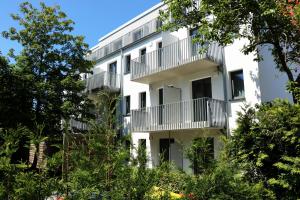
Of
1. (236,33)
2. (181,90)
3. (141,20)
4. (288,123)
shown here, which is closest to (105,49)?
(141,20)

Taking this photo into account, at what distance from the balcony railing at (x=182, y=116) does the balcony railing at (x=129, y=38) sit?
6.67m

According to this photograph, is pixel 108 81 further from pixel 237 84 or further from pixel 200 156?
pixel 200 156

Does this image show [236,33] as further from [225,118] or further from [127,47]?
[127,47]

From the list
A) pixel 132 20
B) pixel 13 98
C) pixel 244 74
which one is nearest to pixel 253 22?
pixel 244 74

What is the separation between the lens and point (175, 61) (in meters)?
17.0

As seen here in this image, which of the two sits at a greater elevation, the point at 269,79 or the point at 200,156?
the point at 269,79

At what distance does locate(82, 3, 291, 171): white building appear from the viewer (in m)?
14.6

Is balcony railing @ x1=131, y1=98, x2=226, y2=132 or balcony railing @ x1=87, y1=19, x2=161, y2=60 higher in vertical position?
balcony railing @ x1=87, y1=19, x2=161, y2=60

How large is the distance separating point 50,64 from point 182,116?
384 inches

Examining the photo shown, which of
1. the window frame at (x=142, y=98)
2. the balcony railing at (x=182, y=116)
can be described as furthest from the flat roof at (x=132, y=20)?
the balcony railing at (x=182, y=116)

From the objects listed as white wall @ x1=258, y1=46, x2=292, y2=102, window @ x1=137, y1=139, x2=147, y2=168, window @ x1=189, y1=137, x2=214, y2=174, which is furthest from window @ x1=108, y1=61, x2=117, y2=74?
window @ x1=137, y1=139, x2=147, y2=168

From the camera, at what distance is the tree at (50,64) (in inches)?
750

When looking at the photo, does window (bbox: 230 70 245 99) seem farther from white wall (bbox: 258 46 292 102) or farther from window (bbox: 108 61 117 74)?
window (bbox: 108 61 117 74)

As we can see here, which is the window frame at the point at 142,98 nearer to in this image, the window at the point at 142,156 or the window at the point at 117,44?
the window at the point at 117,44
